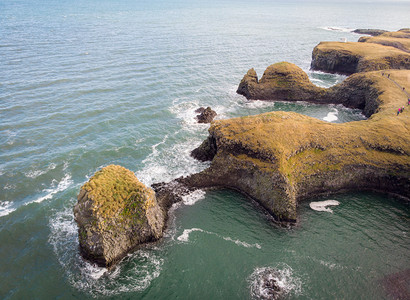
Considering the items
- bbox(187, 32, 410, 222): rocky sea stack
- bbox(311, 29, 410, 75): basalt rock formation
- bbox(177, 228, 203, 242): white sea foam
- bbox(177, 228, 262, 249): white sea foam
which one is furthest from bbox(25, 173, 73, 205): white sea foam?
bbox(311, 29, 410, 75): basalt rock formation

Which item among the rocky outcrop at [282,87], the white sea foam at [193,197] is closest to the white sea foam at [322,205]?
the white sea foam at [193,197]

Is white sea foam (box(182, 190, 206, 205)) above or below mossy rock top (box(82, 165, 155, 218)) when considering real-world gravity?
below

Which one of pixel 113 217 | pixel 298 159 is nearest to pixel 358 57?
pixel 298 159

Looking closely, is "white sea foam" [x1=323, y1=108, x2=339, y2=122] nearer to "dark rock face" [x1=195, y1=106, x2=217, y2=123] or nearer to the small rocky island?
the small rocky island

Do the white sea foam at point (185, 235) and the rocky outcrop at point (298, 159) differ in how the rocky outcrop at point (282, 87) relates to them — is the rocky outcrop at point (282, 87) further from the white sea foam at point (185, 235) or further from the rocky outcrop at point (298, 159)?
the white sea foam at point (185, 235)

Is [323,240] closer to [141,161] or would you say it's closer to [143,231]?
[143,231]

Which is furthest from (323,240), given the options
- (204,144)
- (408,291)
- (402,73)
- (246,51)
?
(246,51)

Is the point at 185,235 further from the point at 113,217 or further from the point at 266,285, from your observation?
the point at 266,285
